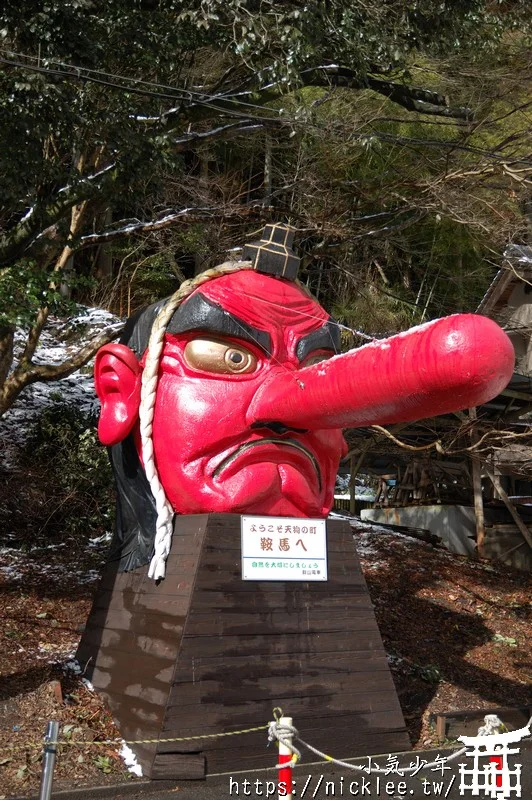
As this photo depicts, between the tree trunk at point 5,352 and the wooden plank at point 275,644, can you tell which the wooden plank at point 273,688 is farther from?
the tree trunk at point 5,352

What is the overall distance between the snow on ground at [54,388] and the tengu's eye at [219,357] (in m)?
2.72

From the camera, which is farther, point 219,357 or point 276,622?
point 219,357

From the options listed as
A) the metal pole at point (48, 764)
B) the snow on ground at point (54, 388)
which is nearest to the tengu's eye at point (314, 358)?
the snow on ground at point (54, 388)

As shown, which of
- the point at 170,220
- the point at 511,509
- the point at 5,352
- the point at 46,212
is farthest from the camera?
the point at 511,509

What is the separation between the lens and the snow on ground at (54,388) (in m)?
11.0

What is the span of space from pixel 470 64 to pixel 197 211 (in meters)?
3.75

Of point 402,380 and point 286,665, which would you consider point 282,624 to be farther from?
point 402,380

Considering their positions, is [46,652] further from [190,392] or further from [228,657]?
[190,392]

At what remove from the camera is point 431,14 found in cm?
823

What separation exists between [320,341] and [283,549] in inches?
58.3

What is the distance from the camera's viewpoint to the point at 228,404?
5680 mm

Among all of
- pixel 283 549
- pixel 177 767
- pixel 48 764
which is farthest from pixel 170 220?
pixel 48 764

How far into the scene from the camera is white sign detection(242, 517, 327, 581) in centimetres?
558

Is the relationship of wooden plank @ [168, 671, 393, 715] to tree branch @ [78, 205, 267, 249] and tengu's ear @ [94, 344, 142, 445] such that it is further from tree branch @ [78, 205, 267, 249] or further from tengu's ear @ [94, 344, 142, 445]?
tree branch @ [78, 205, 267, 249]
